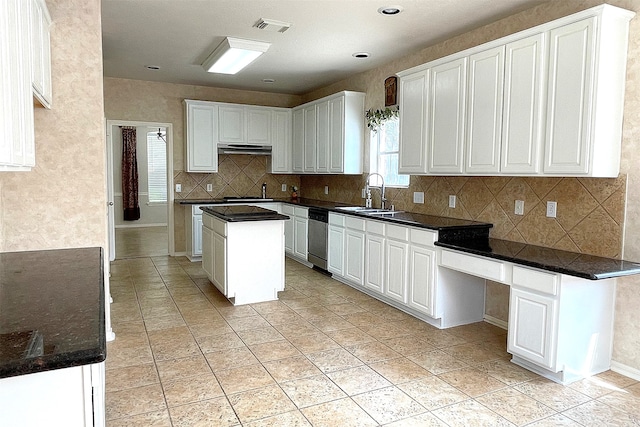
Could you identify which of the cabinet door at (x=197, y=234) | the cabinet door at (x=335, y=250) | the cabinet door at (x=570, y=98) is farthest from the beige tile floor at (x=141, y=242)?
the cabinet door at (x=570, y=98)

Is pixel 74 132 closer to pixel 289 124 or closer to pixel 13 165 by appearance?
pixel 13 165

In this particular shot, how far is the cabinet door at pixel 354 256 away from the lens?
4805mm

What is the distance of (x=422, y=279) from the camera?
3.88 metres

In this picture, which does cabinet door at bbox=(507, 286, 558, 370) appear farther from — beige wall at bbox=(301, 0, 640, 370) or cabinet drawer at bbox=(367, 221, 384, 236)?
cabinet drawer at bbox=(367, 221, 384, 236)

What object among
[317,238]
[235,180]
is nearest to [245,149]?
[235,180]

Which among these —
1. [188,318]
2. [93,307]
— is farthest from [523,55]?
[188,318]

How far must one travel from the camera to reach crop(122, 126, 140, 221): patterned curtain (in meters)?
10.3

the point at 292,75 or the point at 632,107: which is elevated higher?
the point at 292,75

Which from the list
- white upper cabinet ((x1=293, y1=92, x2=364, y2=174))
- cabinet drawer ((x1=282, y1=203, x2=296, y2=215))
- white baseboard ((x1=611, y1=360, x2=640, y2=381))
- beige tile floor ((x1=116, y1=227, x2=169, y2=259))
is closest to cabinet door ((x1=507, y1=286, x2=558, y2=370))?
white baseboard ((x1=611, y1=360, x2=640, y2=381))

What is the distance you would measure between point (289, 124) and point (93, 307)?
6.03 meters

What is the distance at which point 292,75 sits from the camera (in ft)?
20.4

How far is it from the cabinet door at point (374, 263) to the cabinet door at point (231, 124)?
128 inches

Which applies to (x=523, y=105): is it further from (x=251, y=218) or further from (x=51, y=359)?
(x=51, y=359)

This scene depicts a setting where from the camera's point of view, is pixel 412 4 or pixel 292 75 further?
pixel 292 75
